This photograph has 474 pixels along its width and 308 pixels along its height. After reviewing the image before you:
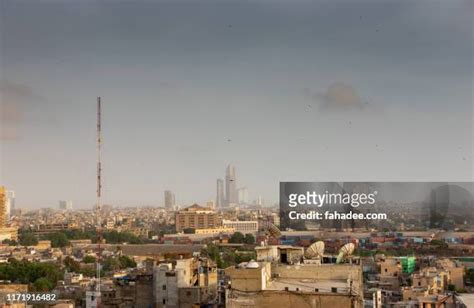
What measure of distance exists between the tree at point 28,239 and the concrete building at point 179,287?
84.7 ft

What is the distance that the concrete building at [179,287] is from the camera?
26.5 ft

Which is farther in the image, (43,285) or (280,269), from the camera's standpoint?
(43,285)

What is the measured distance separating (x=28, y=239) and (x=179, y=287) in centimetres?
2778

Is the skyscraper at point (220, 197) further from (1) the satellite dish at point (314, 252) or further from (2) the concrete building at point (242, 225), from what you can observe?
(1) the satellite dish at point (314, 252)

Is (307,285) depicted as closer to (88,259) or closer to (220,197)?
(88,259)

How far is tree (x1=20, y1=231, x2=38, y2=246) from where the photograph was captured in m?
33.1

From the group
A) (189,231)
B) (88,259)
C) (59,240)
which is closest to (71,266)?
(88,259)

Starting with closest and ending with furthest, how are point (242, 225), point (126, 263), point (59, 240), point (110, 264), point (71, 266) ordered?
point (71, 266) → point (110, 264) → point (126, 263) → point (59, 240) → point (242, 225)

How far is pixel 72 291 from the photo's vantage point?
40.4 ft

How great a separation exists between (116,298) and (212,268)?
1624 mm

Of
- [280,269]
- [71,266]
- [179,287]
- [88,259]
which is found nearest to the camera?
[280,269]

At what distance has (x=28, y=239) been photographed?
33.9 metres

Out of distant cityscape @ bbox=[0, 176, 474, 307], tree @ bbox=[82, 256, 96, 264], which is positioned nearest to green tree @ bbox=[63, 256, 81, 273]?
distant cityscape @ bbox=[0, 176, 474, 307]

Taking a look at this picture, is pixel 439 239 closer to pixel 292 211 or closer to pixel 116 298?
pixel 292 211
